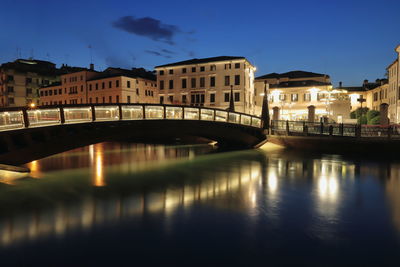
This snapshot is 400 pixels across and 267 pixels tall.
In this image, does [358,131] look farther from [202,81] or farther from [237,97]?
[202,81]

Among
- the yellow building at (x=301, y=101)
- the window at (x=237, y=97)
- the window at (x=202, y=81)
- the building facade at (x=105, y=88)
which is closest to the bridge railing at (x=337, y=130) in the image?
the yellow building at (x=301, y=101)

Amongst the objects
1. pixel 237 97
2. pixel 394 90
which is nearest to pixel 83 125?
pixel 237 97

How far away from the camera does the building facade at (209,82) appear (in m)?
47.0

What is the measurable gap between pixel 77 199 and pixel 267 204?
6730 millimetres

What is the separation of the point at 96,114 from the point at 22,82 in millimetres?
62019

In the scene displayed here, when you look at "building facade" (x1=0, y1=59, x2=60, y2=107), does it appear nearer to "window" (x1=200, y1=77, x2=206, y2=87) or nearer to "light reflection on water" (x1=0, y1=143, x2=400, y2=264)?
"window" (x1=200, y1=77, x2=206, y2=87)

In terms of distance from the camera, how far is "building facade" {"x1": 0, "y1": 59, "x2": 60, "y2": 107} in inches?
2504

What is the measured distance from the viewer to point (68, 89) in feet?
202

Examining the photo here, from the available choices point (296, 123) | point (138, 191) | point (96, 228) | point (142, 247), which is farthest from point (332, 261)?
point (296, 123)

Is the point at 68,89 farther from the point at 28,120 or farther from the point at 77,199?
the point at 77,199

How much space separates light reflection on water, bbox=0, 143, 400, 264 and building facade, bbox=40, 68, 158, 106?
34.9 meters

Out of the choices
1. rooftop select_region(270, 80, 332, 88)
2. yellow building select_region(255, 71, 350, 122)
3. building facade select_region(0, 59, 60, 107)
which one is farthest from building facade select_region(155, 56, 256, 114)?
building facade select_region(0, 59, 60, 107)

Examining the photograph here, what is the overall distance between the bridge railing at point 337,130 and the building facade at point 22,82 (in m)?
56.4

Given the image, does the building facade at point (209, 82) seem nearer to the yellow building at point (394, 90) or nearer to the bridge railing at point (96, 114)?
the yellow building at point (394, 90)
